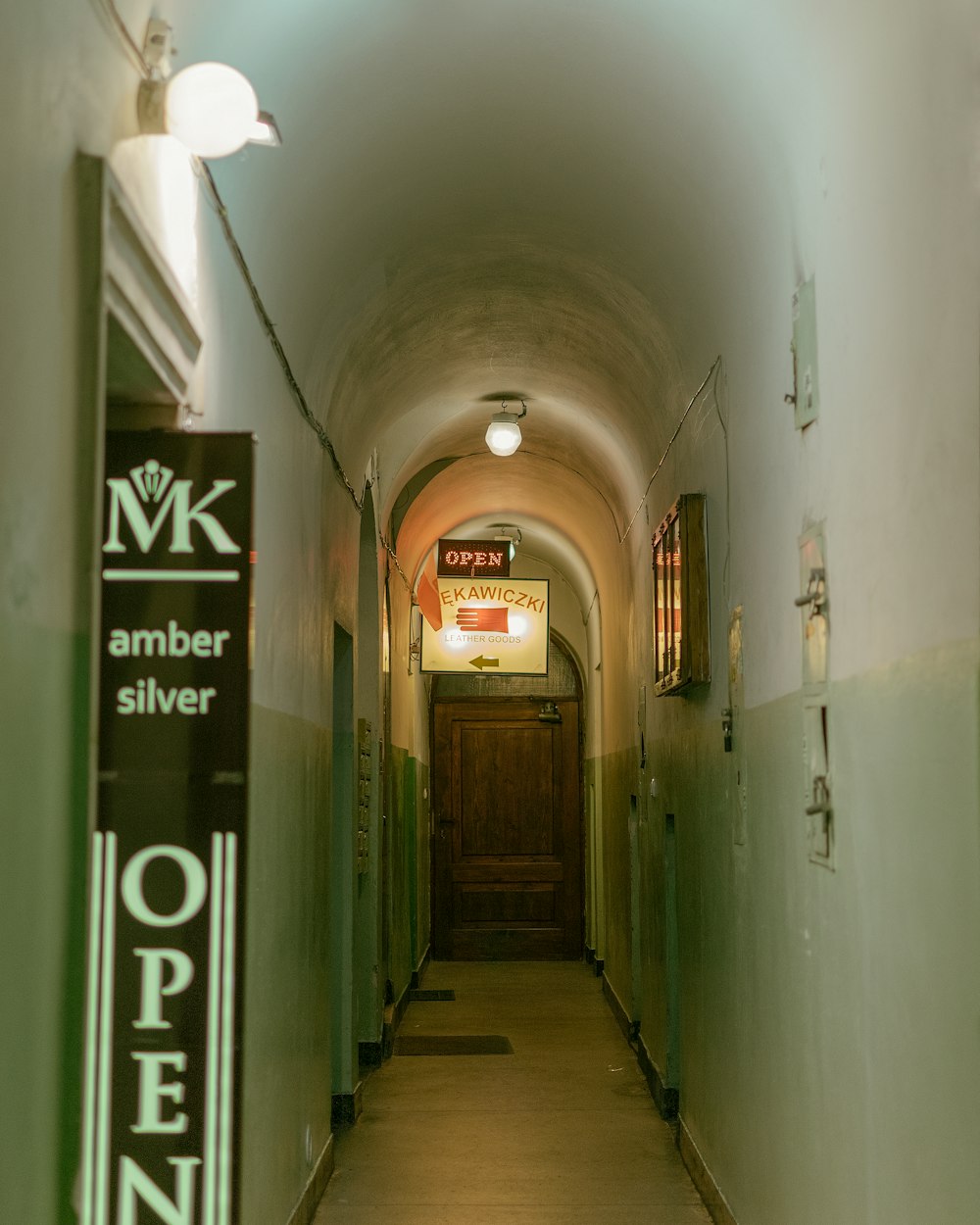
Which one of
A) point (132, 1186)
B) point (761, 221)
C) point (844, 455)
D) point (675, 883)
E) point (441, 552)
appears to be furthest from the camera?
point (441, 552)

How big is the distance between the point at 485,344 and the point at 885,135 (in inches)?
194

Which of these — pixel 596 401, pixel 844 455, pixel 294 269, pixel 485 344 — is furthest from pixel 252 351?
pixel 596 401

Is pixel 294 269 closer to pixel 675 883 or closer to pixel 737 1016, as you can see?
pixel 737 1016

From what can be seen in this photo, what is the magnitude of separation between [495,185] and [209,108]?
2.64 meters

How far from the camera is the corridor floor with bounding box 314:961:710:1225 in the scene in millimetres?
5312

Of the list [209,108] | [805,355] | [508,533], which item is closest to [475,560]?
[508,533]

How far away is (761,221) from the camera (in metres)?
4.03

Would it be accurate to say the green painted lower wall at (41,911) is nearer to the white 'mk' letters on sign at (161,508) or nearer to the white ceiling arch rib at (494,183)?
the white 'mk' letters on sign at (161,508)

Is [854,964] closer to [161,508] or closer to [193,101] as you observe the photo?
[161,508]

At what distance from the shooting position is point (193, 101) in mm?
2754

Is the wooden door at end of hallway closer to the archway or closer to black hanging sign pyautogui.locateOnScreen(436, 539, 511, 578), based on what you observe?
the archway

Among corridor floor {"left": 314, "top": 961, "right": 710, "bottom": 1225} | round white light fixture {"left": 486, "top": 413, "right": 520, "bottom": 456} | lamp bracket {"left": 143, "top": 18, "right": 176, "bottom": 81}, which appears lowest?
corridor floor {"left": 314, "top": 961, "right": 710, "bottom": 1225}

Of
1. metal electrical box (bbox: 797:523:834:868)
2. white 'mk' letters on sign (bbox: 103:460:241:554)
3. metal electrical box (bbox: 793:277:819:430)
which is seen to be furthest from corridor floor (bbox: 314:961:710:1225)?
white 'mk' letters on sign (bbox: 103:460:241:554)

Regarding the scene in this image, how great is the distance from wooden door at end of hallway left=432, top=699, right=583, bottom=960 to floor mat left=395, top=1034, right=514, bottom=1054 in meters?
4.78
